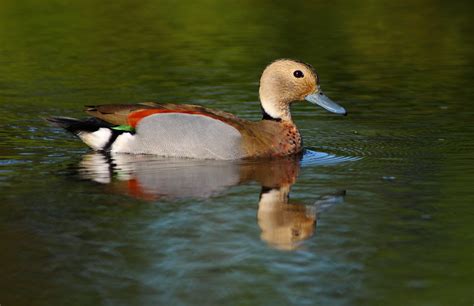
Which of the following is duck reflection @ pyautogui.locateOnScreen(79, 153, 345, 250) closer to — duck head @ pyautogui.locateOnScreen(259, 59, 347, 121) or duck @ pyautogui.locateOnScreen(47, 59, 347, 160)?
duck @ pyautogui.locateOnScreen(47, 59, 347, 160)

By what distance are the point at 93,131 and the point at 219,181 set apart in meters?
2.17

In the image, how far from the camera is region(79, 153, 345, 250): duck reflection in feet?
29.2

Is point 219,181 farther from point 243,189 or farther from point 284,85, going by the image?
point 284,85

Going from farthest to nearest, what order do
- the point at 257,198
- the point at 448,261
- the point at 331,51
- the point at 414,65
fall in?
the point at 331,51 → the point at 414,65 → the point at 257,198 → the point at 448,261

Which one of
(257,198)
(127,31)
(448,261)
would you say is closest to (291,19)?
(127,31)

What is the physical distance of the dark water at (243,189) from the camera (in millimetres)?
7441

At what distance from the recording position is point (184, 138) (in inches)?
468

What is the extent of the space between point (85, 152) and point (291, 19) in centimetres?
1279

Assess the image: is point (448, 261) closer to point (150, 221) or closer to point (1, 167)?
point (150, 221)

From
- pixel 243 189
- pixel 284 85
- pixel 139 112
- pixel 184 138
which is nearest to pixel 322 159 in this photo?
pixel 284 85

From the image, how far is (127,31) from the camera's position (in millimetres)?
23438

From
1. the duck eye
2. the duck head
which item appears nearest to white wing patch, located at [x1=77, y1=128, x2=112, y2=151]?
the duck head

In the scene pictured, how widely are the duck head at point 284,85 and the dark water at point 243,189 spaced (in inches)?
22.7

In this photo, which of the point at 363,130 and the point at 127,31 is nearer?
the point at 363,130
